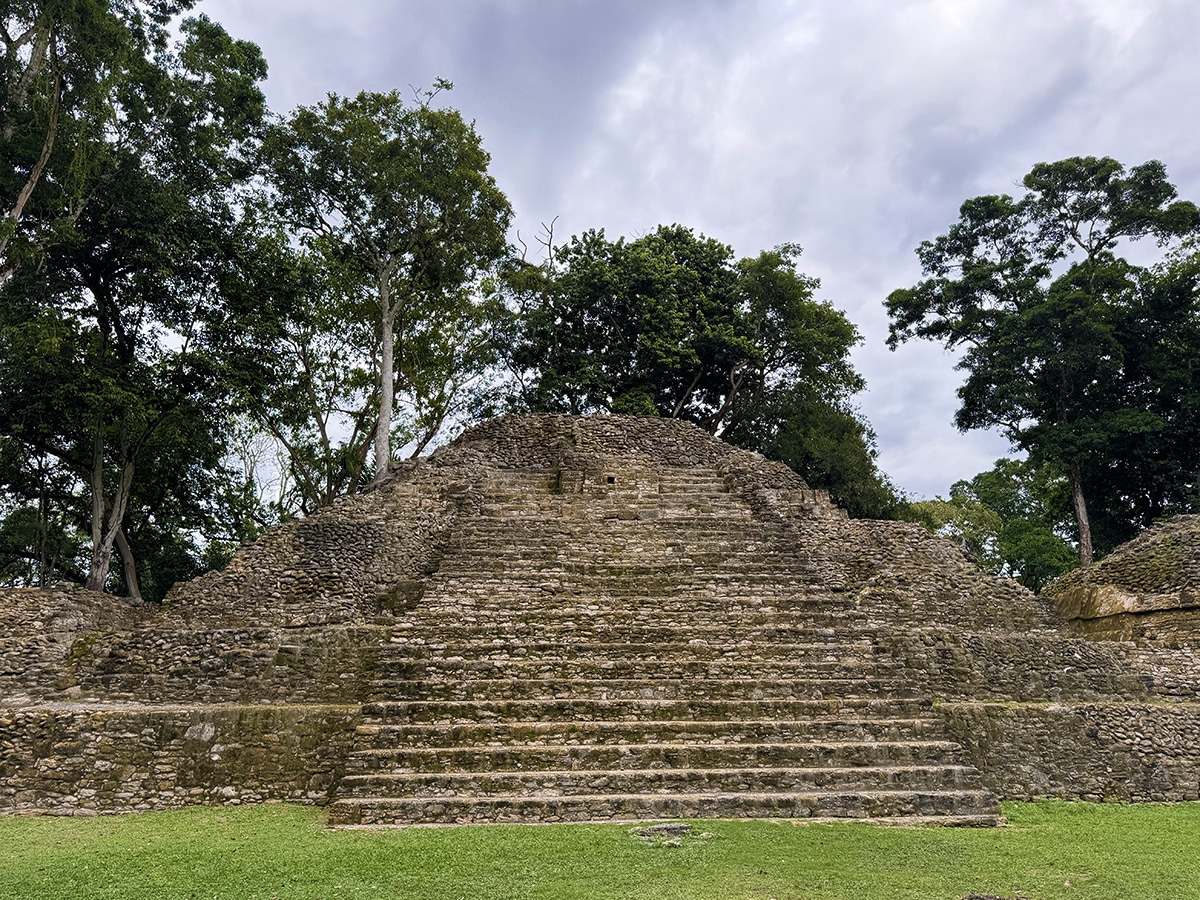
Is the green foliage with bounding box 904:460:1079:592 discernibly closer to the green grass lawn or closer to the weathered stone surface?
the weathered stone surface

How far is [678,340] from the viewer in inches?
882

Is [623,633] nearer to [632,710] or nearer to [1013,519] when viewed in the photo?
[632,710]

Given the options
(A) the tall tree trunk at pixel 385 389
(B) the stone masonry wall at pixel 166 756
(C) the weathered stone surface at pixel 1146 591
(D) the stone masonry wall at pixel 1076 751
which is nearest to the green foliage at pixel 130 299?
(A) the tall tree trunk at pixel 385 389

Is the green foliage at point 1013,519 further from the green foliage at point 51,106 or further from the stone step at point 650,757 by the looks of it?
the green foliage at point 51,106

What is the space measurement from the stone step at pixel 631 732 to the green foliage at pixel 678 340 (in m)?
15.3

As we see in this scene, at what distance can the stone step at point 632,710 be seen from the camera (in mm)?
6672

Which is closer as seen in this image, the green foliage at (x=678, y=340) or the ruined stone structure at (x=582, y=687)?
the ruined stone structure at (x=582, y=687)

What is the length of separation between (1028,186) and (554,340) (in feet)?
48.4

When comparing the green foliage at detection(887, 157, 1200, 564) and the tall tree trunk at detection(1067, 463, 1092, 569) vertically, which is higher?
the green foliage at detection(887, 157, 1200, 564)

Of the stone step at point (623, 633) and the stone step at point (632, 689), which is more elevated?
the stone step at point (623, 633)

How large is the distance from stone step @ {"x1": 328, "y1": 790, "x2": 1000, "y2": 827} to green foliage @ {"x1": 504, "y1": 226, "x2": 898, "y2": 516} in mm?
16009

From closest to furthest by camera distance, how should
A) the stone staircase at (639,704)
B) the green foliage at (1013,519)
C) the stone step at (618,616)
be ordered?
the stone staircase at (639,704) → the stone step at (618,616) → the green foliage at (1013,519)

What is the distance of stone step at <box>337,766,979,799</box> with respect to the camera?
593 cm

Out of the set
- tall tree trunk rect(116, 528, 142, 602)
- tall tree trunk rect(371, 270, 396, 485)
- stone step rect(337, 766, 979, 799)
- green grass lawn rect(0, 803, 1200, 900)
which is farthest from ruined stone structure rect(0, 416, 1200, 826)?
tall tree trunk rect(116, 528, 142, 602)
